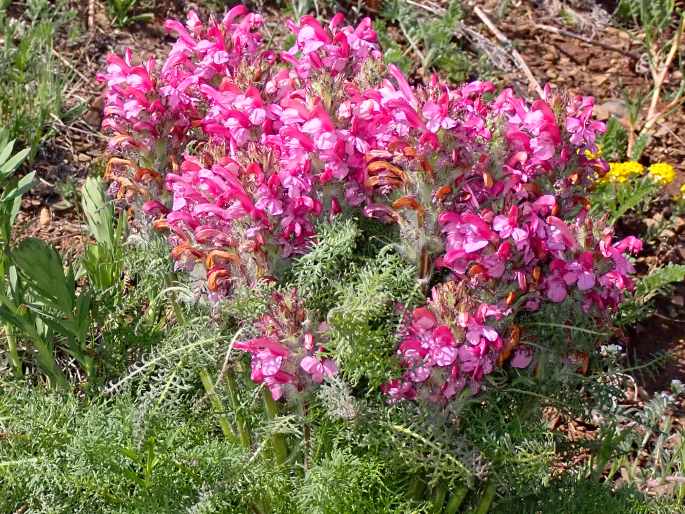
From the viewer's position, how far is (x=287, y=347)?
2.12m

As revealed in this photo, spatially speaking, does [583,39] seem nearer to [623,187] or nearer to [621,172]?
[621,172]

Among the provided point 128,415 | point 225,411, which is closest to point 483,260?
point 225,411

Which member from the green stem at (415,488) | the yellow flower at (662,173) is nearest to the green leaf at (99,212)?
the green stem at (415,488)

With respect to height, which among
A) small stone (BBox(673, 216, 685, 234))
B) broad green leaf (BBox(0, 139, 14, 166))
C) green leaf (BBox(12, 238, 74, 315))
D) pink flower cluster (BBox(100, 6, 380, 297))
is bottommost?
small stone (BBox(673, 216, 685, 234))

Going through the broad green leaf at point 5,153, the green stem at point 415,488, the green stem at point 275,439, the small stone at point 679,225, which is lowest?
the small stone at point 679,225

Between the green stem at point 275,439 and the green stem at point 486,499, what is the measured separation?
477 mm

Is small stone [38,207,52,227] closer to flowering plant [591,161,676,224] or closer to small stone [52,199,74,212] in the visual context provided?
small stone [52,199,74,212]

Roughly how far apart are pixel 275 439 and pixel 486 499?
518mm

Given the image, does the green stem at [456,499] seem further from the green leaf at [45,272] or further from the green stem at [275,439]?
the green leaf at [45,272]

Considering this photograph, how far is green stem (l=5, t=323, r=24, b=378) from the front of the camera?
2.95 metres

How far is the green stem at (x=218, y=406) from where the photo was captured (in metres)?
2.47

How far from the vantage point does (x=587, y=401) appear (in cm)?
245

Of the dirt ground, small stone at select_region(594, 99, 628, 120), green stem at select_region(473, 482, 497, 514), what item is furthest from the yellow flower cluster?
green stem at select_region(473, 482, 497, 514)

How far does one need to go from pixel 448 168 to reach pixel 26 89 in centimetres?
238
